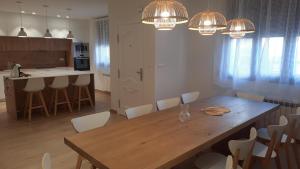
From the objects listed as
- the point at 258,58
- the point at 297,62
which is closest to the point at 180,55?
the point at 258,58

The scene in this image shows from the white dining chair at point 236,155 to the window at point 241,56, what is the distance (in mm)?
2064

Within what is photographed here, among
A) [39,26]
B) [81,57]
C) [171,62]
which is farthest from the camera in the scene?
[81,57]

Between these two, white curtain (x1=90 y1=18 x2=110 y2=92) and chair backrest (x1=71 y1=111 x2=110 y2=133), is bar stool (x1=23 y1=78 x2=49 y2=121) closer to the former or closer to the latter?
white curtain (x1=90 y1=18 x2=110 y2=92)

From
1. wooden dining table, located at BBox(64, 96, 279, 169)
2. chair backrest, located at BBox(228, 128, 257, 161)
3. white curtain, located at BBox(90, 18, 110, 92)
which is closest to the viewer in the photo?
wooden dining table, located at BBox(64, 96, 279, 169)

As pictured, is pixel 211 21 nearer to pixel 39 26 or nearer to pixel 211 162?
pixel 211 162

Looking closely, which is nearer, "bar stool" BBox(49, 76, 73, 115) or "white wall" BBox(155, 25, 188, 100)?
"white wall" BBox(155, 25, 188, 100)

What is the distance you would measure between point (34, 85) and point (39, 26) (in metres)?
3.44

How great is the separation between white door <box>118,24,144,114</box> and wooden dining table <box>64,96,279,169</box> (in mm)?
1961

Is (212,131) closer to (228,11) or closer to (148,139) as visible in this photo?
(148,139)

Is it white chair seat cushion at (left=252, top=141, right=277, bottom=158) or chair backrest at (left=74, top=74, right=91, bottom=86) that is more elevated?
chair backrest at (left=74, top=74, right=91, bottom=86)

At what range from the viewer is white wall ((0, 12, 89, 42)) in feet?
21.5

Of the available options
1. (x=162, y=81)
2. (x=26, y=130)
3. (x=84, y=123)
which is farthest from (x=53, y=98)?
(x=84, y=123)

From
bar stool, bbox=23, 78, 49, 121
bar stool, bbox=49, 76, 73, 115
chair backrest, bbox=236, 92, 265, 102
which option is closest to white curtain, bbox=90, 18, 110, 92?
bar stool, bbox=49, 76, 73, 115

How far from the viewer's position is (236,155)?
5.43 feet
